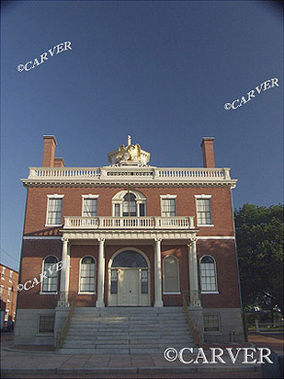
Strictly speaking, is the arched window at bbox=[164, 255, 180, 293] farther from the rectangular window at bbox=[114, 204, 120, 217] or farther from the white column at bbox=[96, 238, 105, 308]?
the rectangular window at bbox=[114, 204, 120, 217]

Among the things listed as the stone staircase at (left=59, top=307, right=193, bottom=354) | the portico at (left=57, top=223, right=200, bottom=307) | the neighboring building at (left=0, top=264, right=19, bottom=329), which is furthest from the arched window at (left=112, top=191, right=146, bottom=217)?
the neighboring building at (left=0, top=264, right=19, bottom=329)

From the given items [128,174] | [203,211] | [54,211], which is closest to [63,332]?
[54,211]

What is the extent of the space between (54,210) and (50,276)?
444 cm

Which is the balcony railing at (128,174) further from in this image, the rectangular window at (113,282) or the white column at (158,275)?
the rectangular window at (113,282)

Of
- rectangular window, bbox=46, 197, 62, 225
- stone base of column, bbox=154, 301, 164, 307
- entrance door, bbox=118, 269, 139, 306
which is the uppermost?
rectangular window, bbox=46, 197, 62, 225

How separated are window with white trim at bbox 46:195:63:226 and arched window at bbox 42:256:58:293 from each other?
253cm

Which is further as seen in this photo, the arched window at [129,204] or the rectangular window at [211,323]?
the arched window at [129,204]

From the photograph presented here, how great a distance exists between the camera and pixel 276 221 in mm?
30547

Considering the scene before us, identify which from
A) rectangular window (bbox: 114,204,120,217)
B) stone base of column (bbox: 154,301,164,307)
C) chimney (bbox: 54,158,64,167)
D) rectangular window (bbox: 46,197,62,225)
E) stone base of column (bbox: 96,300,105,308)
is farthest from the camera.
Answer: chimney (bbox: 54,158,64,167)

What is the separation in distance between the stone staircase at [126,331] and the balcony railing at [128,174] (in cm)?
890

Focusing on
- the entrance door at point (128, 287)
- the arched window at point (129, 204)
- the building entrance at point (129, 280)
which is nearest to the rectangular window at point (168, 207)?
the arched window at point (129, 204)

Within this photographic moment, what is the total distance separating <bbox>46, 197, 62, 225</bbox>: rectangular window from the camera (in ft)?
80.7

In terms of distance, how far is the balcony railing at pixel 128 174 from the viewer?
25453 millimetres

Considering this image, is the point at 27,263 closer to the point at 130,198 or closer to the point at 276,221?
the point at 130,198
